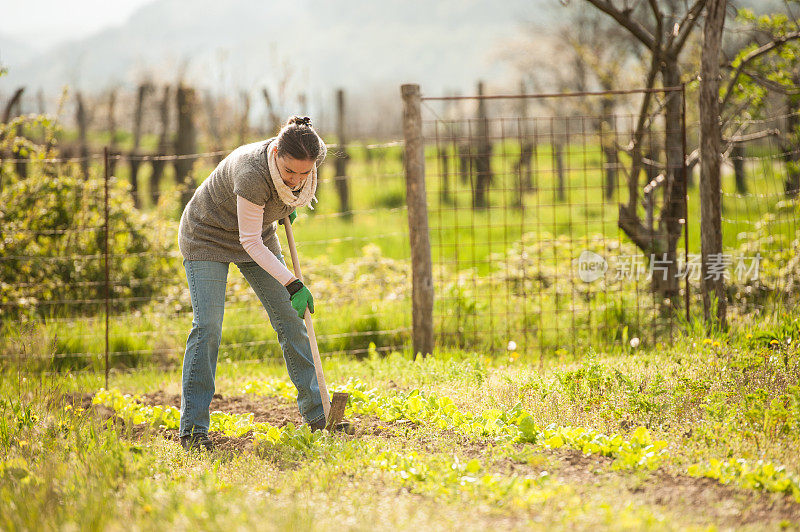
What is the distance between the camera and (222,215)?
3.44 meters

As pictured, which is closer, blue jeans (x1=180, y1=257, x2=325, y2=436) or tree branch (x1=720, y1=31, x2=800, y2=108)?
blue jeans (x1=180, y1=257, x2=325, y2=436)

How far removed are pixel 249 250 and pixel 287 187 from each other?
0.33m

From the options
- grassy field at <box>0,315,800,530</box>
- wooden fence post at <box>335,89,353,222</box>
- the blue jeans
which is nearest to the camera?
grassy field at <box>0,315,800,530</box>

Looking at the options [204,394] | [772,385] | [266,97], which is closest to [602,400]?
[772,385]

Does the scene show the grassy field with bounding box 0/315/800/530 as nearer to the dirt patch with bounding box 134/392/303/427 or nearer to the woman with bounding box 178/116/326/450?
the dirt patch with bounding box 134/392/303/427

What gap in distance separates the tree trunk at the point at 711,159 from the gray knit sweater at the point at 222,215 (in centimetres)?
313

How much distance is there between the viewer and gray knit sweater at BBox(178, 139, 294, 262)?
3314 millimetres

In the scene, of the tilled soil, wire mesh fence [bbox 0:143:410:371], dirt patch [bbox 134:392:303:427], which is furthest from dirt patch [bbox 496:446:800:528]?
wire mesh fence [bbox 0:143:410:371]

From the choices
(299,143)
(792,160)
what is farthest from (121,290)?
(792,160)

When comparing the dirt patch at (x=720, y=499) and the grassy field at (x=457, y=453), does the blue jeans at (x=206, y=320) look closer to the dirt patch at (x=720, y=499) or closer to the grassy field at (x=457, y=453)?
the grassy field at (x=457, y=453)

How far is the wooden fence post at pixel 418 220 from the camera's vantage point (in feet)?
16.4

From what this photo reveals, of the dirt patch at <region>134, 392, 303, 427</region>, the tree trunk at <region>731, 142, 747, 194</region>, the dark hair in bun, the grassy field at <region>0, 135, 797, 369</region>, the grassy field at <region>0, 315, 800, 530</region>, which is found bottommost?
the dirt patch at <region>134, 392, 303, 427</region>

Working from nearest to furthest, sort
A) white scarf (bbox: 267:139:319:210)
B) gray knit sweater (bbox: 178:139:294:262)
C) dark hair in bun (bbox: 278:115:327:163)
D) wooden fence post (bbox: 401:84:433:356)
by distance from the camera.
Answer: dark hair in bun (bbox: 278:115:327:163) < white scarf (bbox: 267:139:319:210) < gray knit sweater (bbox: 178:139:294:262) < wooden fence post (bbox: 401:84:433:356)

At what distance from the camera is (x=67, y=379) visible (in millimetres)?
4695
